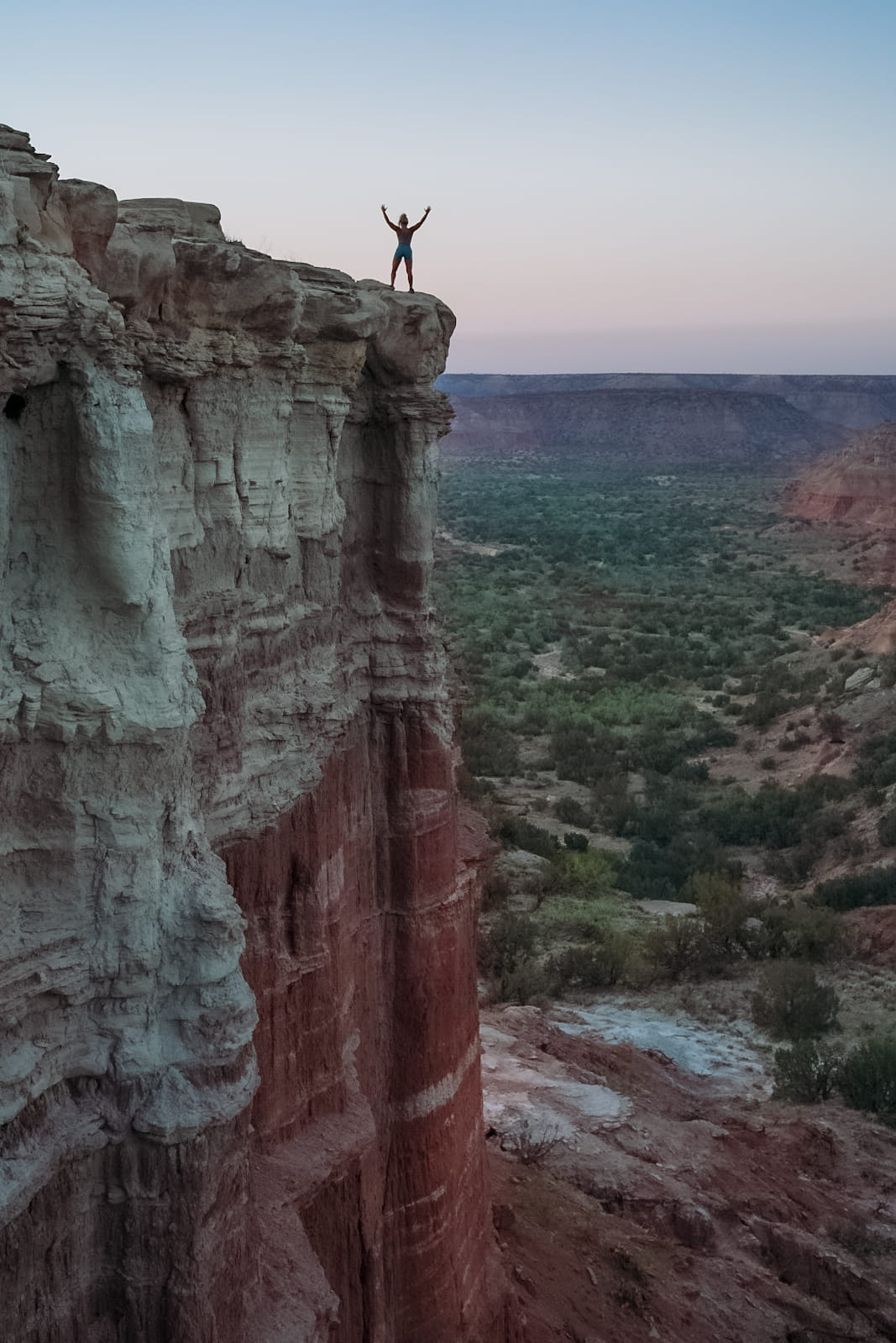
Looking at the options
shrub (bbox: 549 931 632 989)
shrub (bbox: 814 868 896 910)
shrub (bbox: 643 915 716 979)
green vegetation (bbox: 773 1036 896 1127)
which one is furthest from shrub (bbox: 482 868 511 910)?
green vegetation (bbox: 773 1036 896 1127)

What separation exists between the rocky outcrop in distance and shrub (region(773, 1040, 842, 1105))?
410 ft

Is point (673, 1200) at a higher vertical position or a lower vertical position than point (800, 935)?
higher

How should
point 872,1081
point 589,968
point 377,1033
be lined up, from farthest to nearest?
1. point 589,968
2. point 872,1081
3. point 377,1033

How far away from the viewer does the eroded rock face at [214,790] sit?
14.1ft

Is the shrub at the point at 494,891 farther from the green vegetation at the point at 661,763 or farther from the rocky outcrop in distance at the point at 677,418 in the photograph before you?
the rocky outcrop in distance at the point at 677,418

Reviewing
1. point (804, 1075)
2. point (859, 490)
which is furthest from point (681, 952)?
point (859, 490)

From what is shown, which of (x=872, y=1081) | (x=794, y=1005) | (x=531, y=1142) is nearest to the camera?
(x=531, y=1142)

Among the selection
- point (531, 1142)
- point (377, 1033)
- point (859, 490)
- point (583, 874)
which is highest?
point (859, 490)

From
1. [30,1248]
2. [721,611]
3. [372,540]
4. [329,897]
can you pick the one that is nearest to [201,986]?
[30,1248]

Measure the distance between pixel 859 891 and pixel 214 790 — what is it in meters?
17.3

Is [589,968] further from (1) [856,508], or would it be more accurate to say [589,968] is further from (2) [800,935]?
(1) [856,508]

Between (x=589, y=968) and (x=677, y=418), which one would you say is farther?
(x=677, y=418)

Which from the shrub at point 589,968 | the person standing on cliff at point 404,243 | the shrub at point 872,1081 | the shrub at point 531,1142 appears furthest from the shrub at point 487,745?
the person standing on cliff at point 404,243

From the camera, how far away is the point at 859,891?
2078 centimetres
